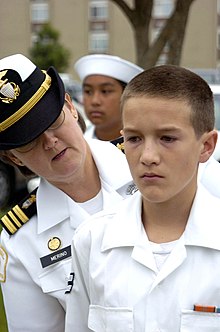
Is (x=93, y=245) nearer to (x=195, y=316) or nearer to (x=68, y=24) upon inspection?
(x=195, y=316)

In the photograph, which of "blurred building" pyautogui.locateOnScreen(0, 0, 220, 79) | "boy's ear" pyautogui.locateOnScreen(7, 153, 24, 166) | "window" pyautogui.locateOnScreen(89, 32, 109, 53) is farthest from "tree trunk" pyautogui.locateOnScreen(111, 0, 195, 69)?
"window" pyautogui.locateOnScreen(89, 32, 109, 53)

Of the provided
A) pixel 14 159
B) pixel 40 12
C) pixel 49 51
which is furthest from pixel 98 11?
pixel 14 159

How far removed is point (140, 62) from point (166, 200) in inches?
319

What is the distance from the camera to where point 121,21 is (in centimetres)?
4397

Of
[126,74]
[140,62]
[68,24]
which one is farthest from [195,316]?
[68,24]

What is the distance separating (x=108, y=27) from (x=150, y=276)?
4423 cm

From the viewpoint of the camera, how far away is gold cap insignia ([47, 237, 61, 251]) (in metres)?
2.04

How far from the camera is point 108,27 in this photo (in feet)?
147

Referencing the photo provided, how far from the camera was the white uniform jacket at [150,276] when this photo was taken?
5.03 feet

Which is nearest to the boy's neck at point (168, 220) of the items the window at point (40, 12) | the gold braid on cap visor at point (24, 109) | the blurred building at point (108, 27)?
the gold braid on cap visor at point (24, 109)

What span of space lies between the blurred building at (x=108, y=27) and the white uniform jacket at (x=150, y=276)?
129ft

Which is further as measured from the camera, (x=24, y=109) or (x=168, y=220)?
(x=24, y=109)

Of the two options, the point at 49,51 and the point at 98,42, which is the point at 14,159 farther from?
the point at 98,42

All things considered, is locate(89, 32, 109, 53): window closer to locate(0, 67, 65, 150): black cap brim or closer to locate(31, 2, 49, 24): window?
locate(31, 2, 49, 24): window
